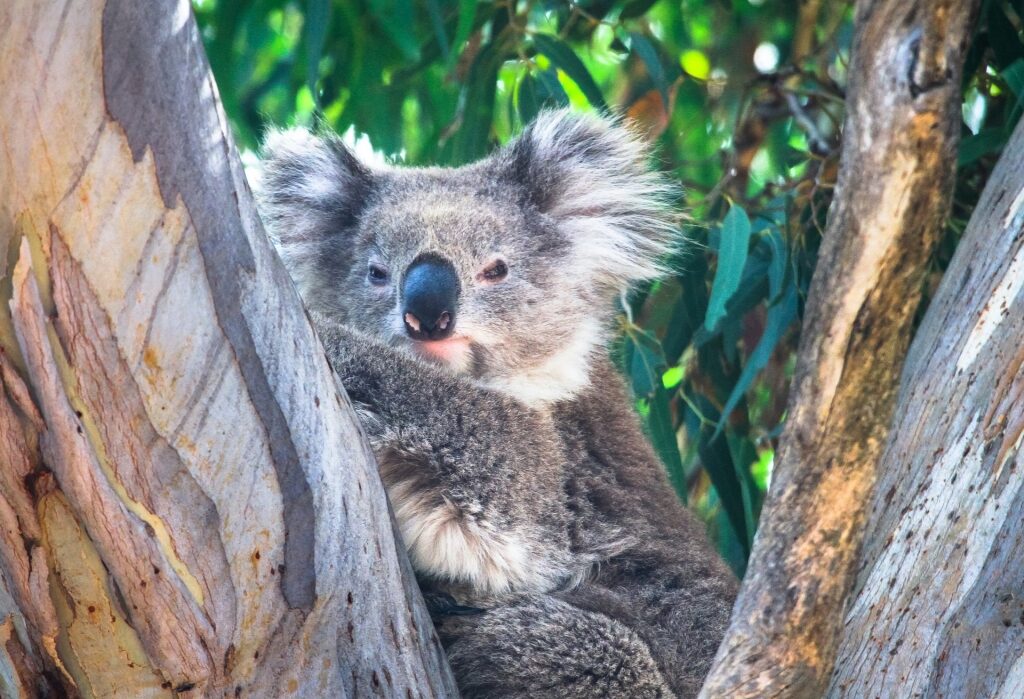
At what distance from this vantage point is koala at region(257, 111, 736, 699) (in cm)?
211

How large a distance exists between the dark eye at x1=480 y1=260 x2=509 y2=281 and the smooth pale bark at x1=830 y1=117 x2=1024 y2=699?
1121 millimetres

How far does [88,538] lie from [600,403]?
1424 millimetres

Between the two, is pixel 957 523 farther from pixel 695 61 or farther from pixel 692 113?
pixel 695 61

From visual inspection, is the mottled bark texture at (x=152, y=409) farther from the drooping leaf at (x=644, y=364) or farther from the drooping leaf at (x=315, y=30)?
the drooping leaf at (x=644, y=364)

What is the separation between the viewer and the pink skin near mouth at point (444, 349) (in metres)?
2.49

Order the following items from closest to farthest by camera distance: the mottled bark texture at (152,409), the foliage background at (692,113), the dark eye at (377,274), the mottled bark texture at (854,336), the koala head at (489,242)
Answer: the mottled bark texture at (152,409) → the mottled bark texture at (854,336) → the koala head at (489,242) → the dark eye at (377,274) → the foliage background at (692,113)

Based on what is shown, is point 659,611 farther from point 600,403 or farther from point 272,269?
point 272,269

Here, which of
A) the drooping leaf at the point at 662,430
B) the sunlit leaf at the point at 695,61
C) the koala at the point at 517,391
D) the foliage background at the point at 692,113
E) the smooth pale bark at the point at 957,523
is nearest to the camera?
the smooth pale bark at the point at 957,523

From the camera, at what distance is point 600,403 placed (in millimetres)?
2646

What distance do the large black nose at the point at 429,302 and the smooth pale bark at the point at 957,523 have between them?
1.01m

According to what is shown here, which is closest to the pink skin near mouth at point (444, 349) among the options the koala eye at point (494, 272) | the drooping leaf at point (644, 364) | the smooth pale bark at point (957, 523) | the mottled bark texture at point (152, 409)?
the koala eye at point (494, 272)

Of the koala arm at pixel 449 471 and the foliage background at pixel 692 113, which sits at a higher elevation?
the foliage background at pixel 692 113

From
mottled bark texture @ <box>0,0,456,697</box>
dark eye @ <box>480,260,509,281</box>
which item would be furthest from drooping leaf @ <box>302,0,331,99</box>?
mottled bark texture @ <box>0,0,456,697</box>

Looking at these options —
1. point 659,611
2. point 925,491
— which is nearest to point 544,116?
point 659,611
